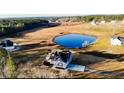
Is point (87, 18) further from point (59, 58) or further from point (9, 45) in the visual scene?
point (9, 45)

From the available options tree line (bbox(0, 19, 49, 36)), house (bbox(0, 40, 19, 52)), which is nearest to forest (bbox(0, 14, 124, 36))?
tree line (bbox(0, 19, 49, 36))

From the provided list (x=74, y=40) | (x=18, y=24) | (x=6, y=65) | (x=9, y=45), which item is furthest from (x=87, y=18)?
(x=6, y=65)

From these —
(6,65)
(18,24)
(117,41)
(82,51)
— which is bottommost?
(6,65)

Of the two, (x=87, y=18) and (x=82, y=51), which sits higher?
(x=87, y=18)

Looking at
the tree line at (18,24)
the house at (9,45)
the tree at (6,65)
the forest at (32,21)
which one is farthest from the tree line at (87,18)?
the tree at (6,65)

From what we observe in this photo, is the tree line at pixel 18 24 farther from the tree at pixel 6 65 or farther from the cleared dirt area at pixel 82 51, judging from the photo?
the tree at pixel 6 65
